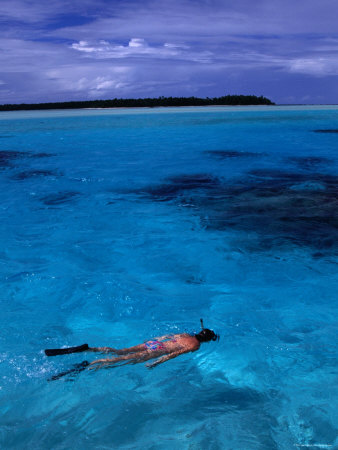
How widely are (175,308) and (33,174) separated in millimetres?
13009

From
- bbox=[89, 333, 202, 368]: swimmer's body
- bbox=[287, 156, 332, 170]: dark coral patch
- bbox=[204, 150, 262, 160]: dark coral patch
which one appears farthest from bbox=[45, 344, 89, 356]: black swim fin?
bbox=[204, 150, 262, 160]: dark coral patch

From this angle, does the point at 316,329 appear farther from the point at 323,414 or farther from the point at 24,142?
the point at 24,142

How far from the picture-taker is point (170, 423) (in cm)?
401

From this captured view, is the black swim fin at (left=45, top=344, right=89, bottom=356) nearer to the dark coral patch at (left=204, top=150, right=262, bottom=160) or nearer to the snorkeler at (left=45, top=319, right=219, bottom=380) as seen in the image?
the snorkeler at (left=45, top=319, right=219, bottom=380)

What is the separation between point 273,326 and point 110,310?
2.72 m

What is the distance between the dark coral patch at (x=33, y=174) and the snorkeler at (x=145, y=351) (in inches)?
509

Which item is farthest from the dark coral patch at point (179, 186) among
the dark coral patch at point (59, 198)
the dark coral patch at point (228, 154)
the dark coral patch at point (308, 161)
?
the dark coral patch at point (228, 154)

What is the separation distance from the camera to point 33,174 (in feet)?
55.7

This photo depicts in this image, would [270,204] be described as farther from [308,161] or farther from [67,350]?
[308,161]

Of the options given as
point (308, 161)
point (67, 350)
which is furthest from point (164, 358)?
point (308, 161)

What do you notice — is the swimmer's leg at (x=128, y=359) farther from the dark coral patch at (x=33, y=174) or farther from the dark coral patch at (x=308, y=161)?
the dark coral patch at (x=308, y=161)

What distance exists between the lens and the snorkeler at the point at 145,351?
472 cm

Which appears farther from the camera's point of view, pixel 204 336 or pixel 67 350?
pixel 204 336

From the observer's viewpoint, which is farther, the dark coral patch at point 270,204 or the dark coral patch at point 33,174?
the dark coral patch at point 33,174
